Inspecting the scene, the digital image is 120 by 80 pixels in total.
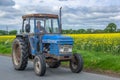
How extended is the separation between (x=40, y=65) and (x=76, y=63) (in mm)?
1640

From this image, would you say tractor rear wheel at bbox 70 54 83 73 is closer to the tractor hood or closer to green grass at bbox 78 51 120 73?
the tractor hood

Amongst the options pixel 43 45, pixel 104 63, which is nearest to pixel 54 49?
pixel 43 45

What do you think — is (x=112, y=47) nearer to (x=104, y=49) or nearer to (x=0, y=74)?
(x=104, y=49)

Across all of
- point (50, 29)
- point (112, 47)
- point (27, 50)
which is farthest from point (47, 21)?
point (112, 47)

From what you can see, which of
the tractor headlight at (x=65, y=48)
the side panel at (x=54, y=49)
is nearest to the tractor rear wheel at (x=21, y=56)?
the side panel at (x=54, y=49)

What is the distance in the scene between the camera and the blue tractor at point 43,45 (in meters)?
15.0

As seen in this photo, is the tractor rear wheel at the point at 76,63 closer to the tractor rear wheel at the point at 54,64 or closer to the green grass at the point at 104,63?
the green grass at the point at 104,63

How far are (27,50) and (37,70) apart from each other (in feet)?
6.34

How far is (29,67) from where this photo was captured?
17906 millimetres

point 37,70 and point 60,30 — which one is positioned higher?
point 60,30

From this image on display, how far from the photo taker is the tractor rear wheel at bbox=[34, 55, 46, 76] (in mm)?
14422

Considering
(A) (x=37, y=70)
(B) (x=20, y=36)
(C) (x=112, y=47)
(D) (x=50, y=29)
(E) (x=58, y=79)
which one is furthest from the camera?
(C) (x=112, y=47)

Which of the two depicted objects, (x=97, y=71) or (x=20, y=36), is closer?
(x=97, y=71)

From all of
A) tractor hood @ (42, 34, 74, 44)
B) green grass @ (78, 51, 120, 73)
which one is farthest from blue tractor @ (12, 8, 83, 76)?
green grass @ (78, 51, 120, 73)
